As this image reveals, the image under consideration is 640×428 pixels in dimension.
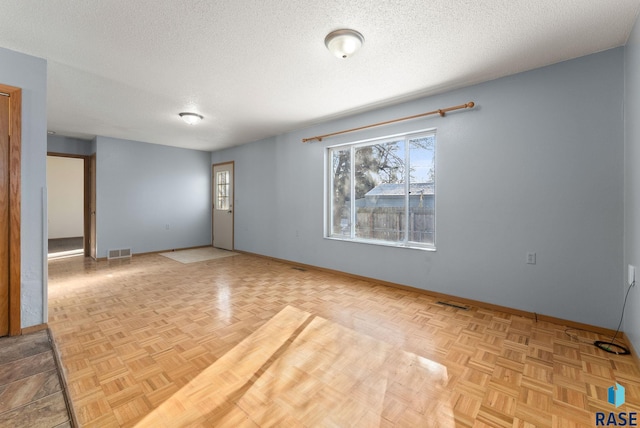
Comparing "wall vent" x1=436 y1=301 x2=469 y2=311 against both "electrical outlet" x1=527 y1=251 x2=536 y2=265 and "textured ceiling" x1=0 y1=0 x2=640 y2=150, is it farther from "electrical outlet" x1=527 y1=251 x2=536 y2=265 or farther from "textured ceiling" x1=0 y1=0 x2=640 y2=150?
"textured ceiling" x1=0 y1=0 x2=640 y2=150

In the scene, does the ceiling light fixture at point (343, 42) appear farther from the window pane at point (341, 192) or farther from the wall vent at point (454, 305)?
the wall vent at point (454, 305)

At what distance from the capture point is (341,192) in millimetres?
4578

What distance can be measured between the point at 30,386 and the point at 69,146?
5763 millimetres

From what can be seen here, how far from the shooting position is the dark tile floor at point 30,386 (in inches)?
57.4

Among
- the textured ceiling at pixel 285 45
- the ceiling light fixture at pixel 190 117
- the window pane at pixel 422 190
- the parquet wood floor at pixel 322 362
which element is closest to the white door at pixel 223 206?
the ceiling light fixture at pixel 190 117

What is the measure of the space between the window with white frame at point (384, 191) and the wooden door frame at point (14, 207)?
3.54 m

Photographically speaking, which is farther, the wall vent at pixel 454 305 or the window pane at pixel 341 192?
the window pane at pixel 341 192

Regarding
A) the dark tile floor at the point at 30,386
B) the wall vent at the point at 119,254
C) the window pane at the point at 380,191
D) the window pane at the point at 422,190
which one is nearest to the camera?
the dark tile floor at the point at 30,386

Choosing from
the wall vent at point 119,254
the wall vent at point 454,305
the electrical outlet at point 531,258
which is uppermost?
the electrical outlet at point 531,258

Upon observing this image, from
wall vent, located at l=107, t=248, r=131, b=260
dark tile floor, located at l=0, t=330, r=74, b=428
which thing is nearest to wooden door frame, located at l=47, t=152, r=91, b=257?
wall vent, located at l=107, t=248, r=131, b=260

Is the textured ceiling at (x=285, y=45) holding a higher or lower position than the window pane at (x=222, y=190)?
higher

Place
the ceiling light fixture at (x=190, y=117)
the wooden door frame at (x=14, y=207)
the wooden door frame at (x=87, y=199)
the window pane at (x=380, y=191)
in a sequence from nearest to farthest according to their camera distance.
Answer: the wooden door frame at (x=14, y=207) → the window pane at (x=380, y=191) → the ceiling light fixture at (x=190, y=117) → the wooden door frame at (x=87, y=199)

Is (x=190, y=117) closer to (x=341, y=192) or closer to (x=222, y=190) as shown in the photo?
(x=341, y=192)

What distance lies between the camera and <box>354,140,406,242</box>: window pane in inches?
151
